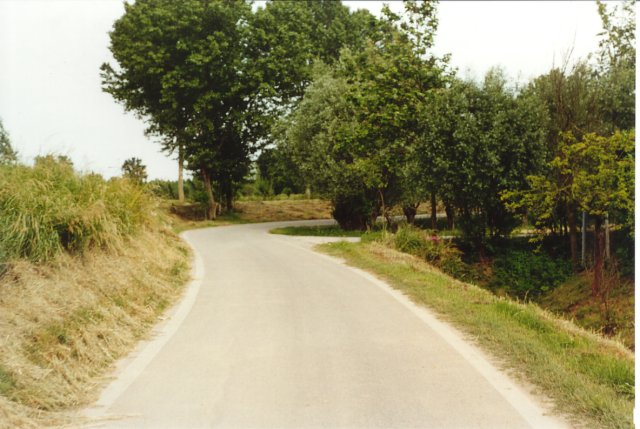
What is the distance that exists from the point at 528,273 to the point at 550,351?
15904 mm

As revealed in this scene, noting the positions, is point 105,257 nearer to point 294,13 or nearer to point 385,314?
point 385,314

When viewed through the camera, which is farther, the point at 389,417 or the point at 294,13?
the point at 294,13

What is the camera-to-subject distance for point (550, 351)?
22.8 feet

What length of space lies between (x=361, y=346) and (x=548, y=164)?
51.9 feet

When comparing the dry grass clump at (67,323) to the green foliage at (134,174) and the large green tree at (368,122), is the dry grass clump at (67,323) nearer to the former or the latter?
the green foliage at (134,174)

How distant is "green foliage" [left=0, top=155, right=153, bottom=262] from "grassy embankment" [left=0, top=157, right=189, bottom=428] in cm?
2

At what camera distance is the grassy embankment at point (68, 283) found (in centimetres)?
558

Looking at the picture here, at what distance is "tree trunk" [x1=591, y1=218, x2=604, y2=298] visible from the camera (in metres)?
18.9

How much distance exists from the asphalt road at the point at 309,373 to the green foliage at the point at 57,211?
219 centimetres

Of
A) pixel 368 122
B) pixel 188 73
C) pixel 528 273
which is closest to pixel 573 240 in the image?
pixel 528 273

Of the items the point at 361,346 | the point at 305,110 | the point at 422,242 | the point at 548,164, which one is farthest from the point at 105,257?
the point at 305,110

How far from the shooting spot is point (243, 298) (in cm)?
1091

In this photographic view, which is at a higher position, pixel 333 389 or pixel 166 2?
pixel 166 2

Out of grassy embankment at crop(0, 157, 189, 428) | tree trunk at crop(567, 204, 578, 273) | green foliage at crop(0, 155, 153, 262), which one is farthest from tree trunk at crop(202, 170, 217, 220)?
green foliage at crop(0, 155, 153, 262)
